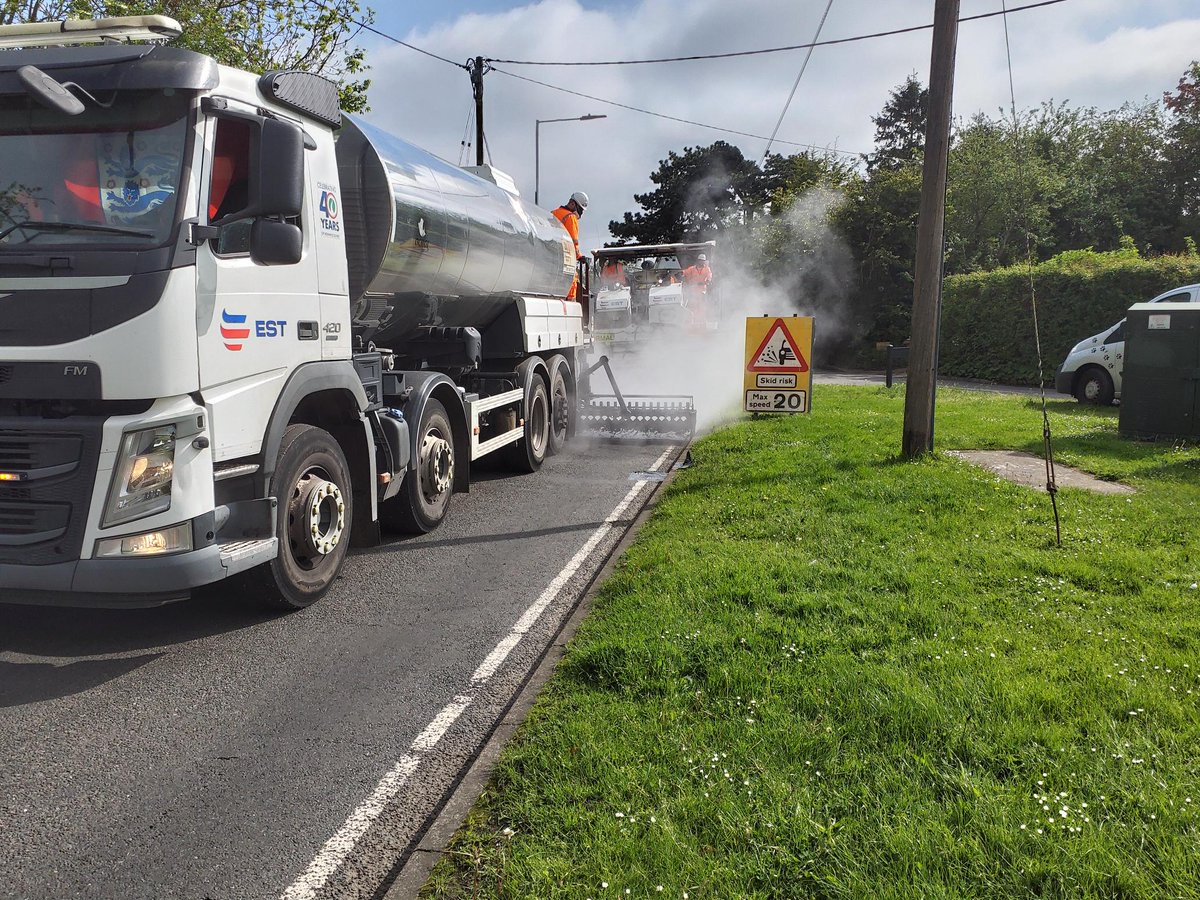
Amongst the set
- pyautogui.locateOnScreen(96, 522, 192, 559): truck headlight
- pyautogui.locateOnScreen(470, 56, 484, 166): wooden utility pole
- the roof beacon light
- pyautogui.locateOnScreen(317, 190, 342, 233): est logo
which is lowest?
pyautogui.locateOnScreen(96, 522, 192, 559): truck headlight

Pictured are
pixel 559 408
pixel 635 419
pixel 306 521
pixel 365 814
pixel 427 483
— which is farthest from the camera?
pixel 635 419

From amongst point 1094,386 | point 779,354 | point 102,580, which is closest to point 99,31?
point 102,580

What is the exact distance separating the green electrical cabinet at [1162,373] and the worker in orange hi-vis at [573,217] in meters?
7.14

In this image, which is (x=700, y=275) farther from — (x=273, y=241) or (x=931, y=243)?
(x=273, y=241)

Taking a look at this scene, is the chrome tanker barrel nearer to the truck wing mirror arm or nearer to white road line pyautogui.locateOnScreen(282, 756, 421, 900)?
the truck wing mirror arm

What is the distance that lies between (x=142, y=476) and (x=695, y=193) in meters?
57.4

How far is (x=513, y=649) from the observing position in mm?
4867

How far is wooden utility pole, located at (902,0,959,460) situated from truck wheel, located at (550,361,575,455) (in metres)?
4.22

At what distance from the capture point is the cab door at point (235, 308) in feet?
14.8

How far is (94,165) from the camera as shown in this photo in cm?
443

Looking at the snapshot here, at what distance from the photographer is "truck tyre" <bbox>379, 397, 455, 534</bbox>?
7.12 m

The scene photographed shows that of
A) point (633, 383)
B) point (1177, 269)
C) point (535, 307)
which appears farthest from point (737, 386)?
point (1177, 269)

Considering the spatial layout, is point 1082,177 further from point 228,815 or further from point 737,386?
point 228,815

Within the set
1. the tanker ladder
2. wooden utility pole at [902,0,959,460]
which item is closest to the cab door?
wooden utility pole at [902,0,959,460]
